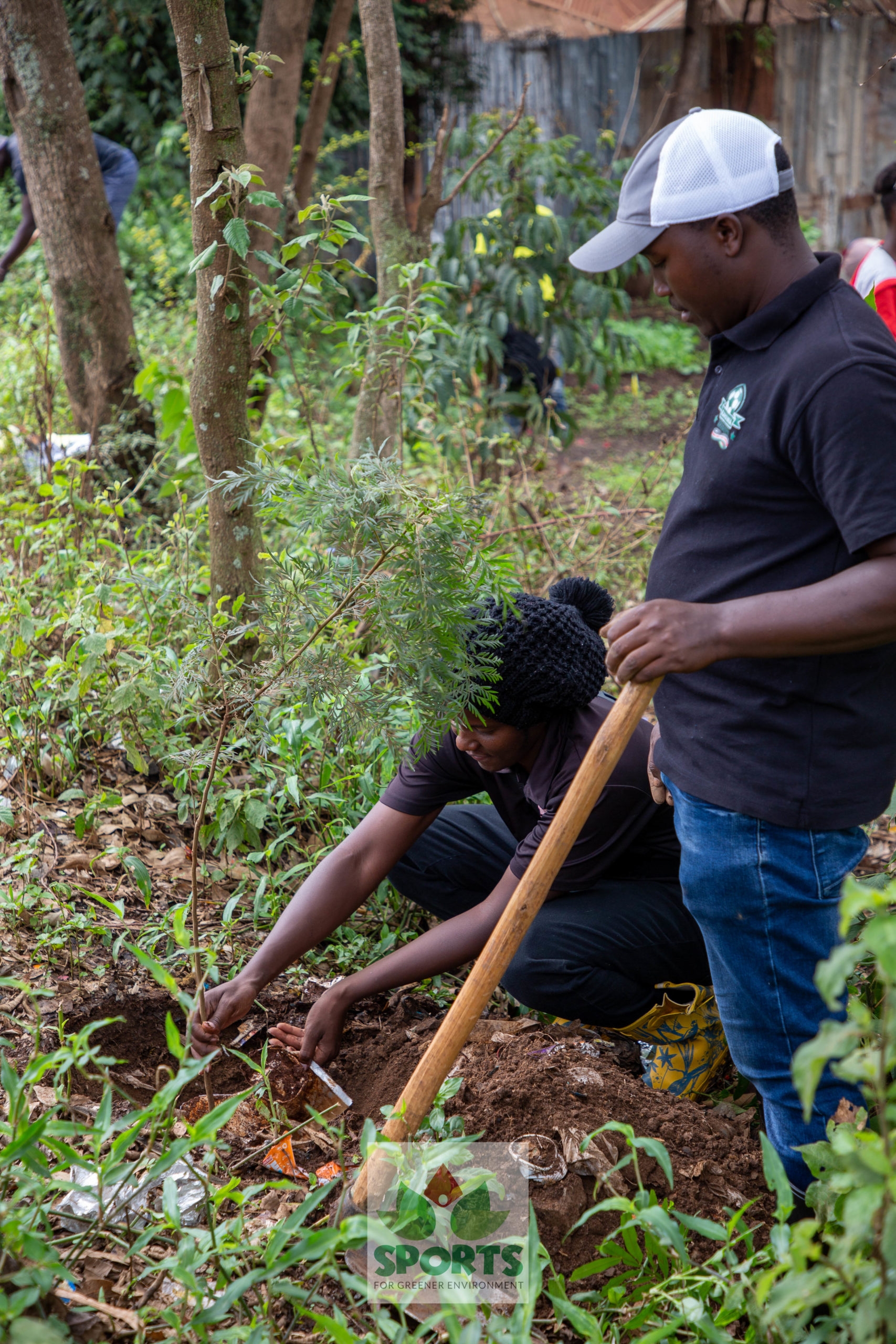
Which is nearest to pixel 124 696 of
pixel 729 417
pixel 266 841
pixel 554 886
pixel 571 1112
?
pixel 266 841

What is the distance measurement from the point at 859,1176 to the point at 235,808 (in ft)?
5.99

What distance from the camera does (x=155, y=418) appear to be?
5109mm

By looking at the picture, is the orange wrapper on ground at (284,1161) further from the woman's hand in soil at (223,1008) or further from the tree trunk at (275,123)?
the tree trunk at (275,123)

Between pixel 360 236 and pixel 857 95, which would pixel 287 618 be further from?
pixel 857 95

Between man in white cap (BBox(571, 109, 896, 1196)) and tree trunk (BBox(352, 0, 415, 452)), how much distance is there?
7.42ft

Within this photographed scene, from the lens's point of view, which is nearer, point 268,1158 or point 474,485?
point 268,1158

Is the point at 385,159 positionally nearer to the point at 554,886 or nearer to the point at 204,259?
the point at 204,259

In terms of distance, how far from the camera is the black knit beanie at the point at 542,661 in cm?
218

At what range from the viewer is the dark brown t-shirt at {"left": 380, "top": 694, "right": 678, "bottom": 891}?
A: 7.57 feet

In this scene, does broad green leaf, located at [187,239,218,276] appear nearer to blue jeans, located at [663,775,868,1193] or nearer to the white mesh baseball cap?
the white mesh baseball cap

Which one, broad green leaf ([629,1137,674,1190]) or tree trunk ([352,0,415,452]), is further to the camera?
tree trunk ([352,0,415,452])

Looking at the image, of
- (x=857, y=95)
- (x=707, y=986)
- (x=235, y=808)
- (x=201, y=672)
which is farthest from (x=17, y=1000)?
(x=857, y=95)

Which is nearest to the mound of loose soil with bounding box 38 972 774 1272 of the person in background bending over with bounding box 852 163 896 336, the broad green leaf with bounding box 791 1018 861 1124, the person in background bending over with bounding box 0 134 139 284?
the broad green leaf with bounding box 791 1018 861 1124

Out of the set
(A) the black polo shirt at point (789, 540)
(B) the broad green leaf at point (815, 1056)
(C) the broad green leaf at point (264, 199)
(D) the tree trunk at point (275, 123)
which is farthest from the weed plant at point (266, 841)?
(D) the tree trunk at point (275, 123)
